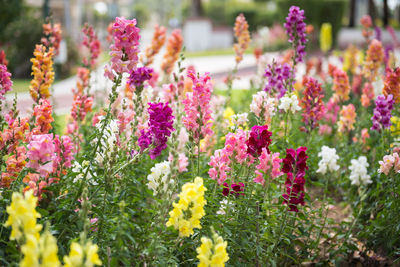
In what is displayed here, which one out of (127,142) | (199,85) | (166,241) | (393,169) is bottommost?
(166,241)

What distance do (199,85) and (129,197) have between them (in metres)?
0.93

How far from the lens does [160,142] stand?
2816 mm

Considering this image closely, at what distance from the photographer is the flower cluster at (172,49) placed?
535 cm

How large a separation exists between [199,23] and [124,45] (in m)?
25.5

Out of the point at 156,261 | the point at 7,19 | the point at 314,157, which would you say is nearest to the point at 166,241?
the point at 156,261

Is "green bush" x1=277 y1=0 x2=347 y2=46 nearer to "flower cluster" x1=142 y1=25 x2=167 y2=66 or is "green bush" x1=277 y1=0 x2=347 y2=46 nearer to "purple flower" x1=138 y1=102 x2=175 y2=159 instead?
"flower cluster" x1=142 y1=25 x2=167 y2=66

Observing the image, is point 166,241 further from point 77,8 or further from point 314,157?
point 77,8

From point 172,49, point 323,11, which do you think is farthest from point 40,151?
point 323,11

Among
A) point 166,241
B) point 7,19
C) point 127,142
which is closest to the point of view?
point 166,241

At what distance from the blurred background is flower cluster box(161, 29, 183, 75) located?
0.80 metres

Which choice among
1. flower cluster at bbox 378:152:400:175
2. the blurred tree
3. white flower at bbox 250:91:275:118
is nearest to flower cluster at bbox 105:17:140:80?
white flower at bbox 250:91:275:118

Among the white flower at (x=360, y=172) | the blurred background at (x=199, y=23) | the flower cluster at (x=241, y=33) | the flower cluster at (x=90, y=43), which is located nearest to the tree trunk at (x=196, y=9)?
the blurred background at (x=199, y=23)

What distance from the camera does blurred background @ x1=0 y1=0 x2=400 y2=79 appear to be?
13.5 m

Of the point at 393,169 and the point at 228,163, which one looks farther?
the point at 393,169
